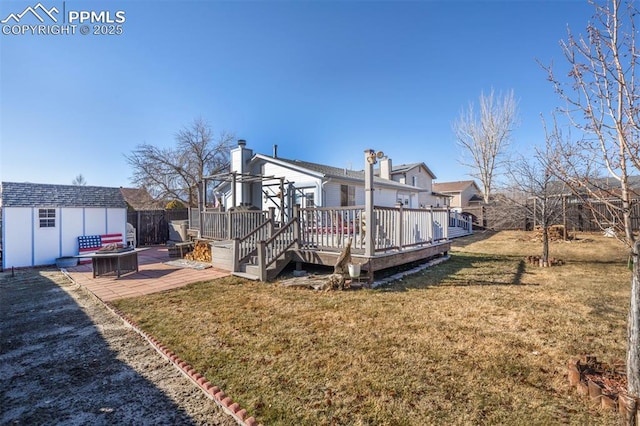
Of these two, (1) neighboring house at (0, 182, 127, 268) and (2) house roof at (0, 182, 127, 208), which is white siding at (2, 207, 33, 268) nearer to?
(1) neighboring house at (0, 182, 127, 268)

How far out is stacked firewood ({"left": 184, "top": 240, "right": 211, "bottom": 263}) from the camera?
400 inches

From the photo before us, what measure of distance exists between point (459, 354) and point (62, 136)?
1836cm

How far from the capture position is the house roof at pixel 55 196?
33.9ft

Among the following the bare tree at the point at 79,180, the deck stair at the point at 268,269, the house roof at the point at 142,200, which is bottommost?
the deck stair at the point at 268,269

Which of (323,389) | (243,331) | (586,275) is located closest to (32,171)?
(243,331)

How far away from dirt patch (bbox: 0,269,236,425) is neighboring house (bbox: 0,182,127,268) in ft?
23.7

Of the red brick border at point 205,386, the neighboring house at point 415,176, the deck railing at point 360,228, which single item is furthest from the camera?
the neighboring house at point 415,176

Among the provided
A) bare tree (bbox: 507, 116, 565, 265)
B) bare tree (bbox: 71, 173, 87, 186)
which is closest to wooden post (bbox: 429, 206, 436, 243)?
bare tree (bbox: 507, 116, 565, 265)

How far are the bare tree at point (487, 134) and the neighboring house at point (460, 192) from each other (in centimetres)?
875

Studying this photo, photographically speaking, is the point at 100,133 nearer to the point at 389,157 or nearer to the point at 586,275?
the point at 389,157

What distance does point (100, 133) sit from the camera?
53.4ft

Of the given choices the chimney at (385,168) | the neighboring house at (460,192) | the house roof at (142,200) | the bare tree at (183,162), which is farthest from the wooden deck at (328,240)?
the neighboring house at (460,192)

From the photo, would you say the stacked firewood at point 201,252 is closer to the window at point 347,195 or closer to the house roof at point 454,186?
Result: the window at point 347,195

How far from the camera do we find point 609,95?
258cm
